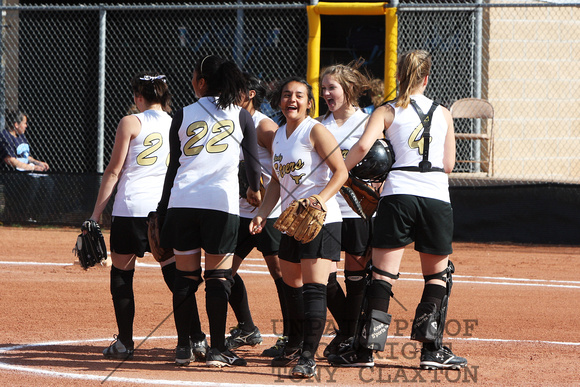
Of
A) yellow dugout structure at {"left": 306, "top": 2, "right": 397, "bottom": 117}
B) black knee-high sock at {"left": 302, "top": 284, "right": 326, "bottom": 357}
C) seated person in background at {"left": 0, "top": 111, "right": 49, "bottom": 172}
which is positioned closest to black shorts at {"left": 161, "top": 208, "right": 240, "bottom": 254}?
black knee-high sock at {"left": 302, "top": 284, "right": 326, "bottom": 357}

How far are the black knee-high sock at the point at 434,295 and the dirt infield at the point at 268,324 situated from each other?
0.58 ft

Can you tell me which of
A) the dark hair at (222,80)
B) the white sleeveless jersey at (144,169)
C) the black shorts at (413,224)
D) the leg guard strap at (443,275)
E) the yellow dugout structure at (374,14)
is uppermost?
the yellow dugout structure at (374,14)

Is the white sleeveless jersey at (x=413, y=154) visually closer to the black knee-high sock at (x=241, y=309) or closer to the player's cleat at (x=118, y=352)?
the black knee-high sock at (x=241, y=309)

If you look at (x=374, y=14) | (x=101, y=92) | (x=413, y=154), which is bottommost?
(x=413, y=154)

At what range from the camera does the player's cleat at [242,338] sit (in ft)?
19.6

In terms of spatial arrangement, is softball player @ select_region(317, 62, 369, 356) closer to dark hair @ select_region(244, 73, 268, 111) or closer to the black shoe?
the black shoe

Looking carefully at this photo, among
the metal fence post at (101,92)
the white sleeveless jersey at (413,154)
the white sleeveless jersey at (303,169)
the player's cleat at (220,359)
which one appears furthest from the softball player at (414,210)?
the metal fence post at (101,92)

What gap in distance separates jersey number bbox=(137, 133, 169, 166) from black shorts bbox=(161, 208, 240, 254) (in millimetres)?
633

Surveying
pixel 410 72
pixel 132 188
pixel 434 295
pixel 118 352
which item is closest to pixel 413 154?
pixel 410 72

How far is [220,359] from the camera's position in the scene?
515 centimetres

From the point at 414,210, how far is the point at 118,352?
219 centimetres

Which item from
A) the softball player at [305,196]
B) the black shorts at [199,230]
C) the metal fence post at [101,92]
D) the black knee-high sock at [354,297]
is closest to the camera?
the softball player at [305,196]

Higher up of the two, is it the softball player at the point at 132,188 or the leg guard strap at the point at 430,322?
the softball player at the point at 132,188

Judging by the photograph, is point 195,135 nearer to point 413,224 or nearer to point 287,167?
point 287,167
